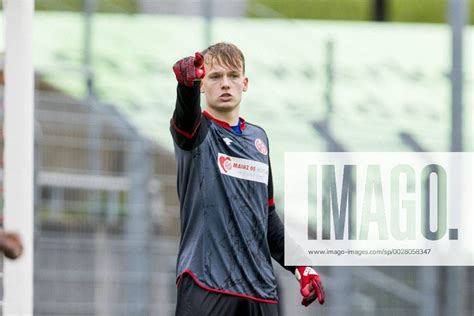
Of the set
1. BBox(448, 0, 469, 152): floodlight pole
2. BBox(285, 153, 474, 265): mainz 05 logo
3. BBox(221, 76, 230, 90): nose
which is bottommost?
BBox(285, 153, 474, 265): mainz 05 logo

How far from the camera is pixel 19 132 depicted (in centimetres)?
382

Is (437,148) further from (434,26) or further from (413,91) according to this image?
(434,26)

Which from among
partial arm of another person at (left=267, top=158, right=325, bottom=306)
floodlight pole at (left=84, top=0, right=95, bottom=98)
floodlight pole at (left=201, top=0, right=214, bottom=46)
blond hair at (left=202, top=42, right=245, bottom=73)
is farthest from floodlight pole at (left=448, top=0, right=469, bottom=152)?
blond hair at (left=202, top=42, right=245, bottom=73)

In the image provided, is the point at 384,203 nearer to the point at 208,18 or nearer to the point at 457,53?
the point at 457,53

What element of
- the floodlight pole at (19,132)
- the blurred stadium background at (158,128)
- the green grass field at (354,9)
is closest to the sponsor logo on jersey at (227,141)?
the floodlight pole at (19,132)

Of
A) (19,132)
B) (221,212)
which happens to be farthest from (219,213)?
(19,132)

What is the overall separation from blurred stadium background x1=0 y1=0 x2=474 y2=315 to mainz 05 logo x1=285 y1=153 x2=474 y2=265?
0.55 metres

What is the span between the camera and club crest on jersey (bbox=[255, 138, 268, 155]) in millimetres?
3513

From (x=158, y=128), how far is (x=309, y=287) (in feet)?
12.0

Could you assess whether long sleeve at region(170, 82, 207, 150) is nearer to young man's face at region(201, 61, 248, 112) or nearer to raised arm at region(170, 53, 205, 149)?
raised arm at region(170, 53, 205, 149)

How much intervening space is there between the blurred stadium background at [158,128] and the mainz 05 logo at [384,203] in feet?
1.81

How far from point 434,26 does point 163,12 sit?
241 centimetres

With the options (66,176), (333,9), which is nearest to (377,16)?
(333,9)

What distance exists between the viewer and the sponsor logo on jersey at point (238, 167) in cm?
340
